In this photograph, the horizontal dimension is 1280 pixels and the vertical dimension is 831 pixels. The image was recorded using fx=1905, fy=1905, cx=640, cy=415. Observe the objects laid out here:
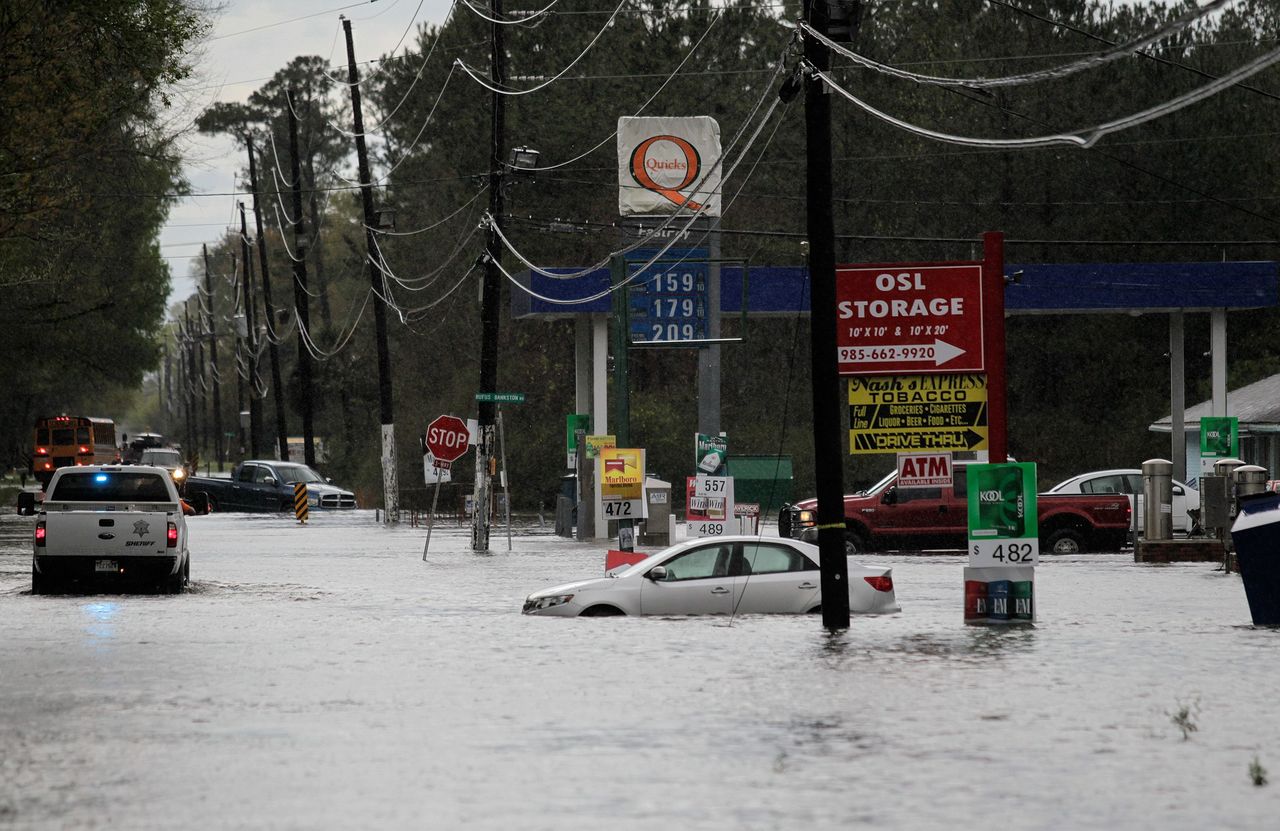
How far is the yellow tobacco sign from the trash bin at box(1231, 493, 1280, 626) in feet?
10.5

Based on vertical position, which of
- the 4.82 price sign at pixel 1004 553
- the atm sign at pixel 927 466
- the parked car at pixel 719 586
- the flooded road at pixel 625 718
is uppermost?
the atm sign at pixel 927 466

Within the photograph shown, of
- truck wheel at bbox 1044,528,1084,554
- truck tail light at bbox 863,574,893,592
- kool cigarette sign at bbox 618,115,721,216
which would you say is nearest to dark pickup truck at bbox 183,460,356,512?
kool cigarette sign at bbox 618,115,721,216

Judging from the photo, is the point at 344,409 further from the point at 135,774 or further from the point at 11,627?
the point at 135,774

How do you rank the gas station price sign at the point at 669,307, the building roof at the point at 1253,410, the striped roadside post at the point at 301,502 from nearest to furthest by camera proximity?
1. the gas station price sign at the point at 669,307
2. the building roof at the point at 1253,410
3. the striped roadside post at the point at 301,502

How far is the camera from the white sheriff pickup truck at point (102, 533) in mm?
25750

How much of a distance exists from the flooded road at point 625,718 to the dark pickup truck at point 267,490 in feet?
120

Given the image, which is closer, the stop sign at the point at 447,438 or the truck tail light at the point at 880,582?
the truck tail light at the point at 880,582

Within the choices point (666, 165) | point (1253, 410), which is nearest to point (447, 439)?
point (666, 165)

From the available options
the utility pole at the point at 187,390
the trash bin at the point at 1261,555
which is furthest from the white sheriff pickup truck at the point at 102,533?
the utility pole at the point at 187,390

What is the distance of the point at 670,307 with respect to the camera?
127ft

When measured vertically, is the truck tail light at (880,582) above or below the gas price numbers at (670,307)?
below

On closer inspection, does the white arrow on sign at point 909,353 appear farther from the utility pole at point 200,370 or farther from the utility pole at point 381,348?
the utility pole at point 200,370

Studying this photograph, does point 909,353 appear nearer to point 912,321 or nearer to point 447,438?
point 912,321

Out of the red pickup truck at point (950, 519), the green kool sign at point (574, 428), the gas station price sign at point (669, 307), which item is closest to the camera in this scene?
the red pickup truck at point (950, 519)
